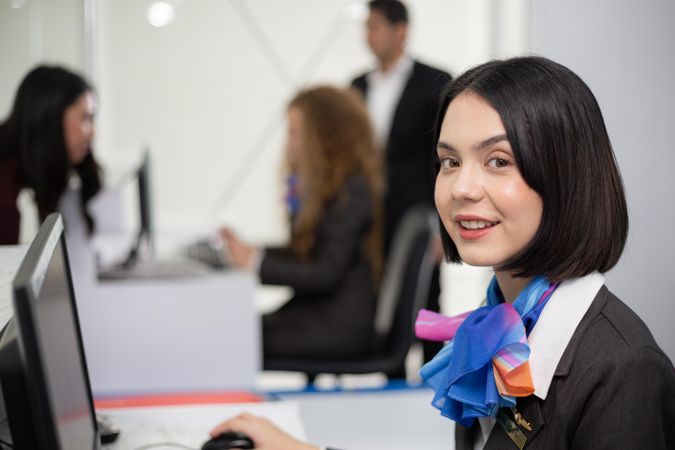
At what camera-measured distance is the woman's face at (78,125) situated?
2320 millimetres

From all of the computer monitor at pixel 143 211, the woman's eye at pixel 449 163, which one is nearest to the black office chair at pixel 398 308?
the computer monitor at pixel 143 211

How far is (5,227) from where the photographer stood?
199 centimetres

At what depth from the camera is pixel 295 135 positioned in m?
2.57

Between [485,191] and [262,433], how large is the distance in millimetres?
510

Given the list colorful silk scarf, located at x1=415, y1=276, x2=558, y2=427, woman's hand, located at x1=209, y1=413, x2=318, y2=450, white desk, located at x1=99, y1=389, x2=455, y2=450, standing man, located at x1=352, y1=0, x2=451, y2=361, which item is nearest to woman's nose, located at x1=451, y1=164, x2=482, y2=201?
colorful silk scarf, located at x1=415, y1=276, x2=558, y2=427

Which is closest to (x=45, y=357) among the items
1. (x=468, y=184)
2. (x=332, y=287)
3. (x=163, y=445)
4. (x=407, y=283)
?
(x=468, y=184)

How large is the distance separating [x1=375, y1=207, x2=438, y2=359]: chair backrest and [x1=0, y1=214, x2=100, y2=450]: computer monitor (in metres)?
1.42

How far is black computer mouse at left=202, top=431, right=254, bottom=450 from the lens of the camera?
1168 mm

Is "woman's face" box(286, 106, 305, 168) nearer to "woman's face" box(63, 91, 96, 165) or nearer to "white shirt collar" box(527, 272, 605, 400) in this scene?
"woman's face" box(63, 91, 96, 165)

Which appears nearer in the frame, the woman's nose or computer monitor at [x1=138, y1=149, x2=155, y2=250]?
the woman's nose

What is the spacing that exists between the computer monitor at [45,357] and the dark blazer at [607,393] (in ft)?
1.70

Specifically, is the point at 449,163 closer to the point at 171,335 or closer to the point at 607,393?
the point at 607,393

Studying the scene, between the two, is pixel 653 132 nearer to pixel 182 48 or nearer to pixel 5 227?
pixel 5 227

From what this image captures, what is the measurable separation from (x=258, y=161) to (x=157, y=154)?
585 mm
